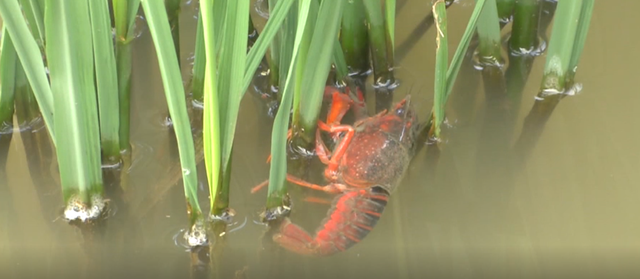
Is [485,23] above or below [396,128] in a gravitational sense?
above

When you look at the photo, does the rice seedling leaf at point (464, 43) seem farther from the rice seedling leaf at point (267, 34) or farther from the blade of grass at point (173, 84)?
the blade of grass at point (173, 84)

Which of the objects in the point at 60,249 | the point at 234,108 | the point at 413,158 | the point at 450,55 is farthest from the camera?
the point at 450,55

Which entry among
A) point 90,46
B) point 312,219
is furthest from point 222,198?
point 90,46

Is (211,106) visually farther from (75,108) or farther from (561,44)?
(561,44)

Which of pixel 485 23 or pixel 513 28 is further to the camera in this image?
pixel 513 28

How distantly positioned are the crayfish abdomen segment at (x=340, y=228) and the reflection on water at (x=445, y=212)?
17 millimetres

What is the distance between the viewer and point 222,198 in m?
1.07

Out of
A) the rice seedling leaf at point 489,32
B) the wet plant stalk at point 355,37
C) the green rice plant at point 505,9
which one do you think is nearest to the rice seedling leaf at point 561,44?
the rice seedling leaf at point 489,32

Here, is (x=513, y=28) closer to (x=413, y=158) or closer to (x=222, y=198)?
(x=413, y=158)

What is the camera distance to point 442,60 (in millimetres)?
1063

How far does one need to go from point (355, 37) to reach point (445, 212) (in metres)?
0.36

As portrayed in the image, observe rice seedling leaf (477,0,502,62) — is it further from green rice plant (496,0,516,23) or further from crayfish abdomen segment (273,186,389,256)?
crayfish abdomen segment (273,186,389,256)

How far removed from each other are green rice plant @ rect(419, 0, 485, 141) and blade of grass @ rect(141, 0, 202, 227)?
38cm

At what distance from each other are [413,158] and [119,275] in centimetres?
53
